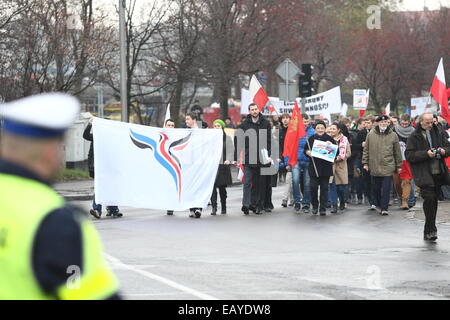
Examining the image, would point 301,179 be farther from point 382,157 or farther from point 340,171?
point 382,157

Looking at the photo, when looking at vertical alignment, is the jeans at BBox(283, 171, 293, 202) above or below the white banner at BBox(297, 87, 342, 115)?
Answer: below

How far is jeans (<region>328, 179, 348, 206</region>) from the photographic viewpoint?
60.9 feet

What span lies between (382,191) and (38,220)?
50.2ft

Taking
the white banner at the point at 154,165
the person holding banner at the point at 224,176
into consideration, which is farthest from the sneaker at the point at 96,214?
the person holding banner at the point at 224,176

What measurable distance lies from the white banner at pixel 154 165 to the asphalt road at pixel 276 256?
1.17 ft

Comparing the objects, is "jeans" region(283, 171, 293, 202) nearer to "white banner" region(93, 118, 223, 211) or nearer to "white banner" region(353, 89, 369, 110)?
"white banner" region(93, 118, 223, 211)

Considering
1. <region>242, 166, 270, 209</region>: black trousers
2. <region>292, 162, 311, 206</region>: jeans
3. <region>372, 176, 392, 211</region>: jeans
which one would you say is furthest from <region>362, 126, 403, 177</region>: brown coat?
<region>242, 166, 270, 209</region>: black trousers

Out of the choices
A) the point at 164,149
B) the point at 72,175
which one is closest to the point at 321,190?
the point at 164,149

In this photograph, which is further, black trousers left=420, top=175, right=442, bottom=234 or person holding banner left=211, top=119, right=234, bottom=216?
person holding banner left=211, top=119, right=234, bottom=216

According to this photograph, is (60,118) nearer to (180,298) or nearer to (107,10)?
(180,298)

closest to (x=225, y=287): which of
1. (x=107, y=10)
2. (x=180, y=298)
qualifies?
(x=180, y=298)

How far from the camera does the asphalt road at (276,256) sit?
9148mm

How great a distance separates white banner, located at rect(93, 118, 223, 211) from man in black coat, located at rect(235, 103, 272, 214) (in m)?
0.58

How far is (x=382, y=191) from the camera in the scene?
58.4ft
